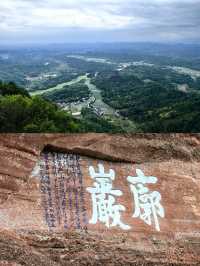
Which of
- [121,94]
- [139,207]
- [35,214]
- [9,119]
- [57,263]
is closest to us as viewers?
[57,263]

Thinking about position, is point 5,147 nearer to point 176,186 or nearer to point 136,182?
point 136,182

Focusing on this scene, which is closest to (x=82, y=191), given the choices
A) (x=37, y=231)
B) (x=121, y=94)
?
(x=37, y=231)

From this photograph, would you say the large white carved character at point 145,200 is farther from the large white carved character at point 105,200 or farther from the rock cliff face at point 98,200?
the large white carved character at point 105,200

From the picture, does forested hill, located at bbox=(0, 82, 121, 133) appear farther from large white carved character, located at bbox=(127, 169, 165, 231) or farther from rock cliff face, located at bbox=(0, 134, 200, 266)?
large white carved character, located at bbox=(127, 169, 165, 231)

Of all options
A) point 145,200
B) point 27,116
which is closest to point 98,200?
point 145,200

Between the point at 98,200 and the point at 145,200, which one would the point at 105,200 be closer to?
the point at 98,200
